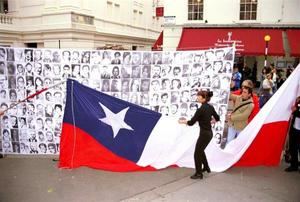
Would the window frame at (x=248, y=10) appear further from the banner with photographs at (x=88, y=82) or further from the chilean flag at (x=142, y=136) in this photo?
the chilean flag at (x=142, y=136)

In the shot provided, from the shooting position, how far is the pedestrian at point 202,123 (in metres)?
5.96

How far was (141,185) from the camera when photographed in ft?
19.2

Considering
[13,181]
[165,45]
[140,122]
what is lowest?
[13,181]

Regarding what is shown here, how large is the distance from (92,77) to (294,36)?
1569 centimetres

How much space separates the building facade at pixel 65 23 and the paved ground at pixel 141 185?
18.3 meters

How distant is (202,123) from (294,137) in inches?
77.6

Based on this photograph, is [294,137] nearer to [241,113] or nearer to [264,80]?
[241,113]

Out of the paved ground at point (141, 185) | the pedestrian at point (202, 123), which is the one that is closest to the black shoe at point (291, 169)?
the paved ground at point (141, 185)

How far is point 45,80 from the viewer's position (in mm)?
7176

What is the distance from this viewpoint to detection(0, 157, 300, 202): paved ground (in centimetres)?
541

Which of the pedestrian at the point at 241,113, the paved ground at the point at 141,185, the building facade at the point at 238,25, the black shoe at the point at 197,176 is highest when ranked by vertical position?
the building facade at the point at 238,25

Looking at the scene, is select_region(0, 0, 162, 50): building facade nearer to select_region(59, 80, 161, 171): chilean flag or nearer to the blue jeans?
select_region(59, 80, 161, 171): chilean flag

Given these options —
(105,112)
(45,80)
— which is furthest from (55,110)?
(105,112)

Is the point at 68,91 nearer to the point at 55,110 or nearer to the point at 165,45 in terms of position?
the point at 55,110
